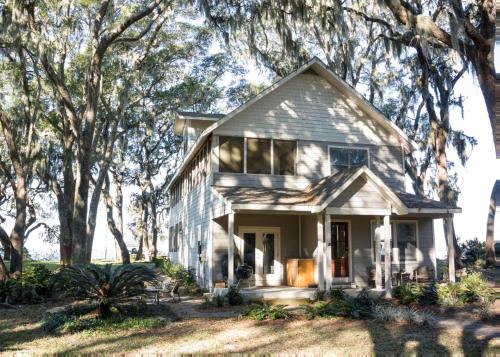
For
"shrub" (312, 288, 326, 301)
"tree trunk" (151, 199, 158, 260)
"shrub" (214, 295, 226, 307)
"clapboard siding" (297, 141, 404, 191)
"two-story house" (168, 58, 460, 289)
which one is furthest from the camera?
"tree trunk" (151, 199, 158, 260)

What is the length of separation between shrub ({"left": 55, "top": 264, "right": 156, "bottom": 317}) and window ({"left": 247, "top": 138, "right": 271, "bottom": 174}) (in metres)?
6.29

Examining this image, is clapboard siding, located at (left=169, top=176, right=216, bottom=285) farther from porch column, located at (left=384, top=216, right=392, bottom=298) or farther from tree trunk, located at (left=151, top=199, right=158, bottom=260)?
tree trunk, located at (left=151, top=199, right=158, bottom=260)

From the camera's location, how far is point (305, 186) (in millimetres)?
16938

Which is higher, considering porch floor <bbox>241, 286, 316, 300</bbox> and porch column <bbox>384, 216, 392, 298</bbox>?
porch column <bbox>384, 216, 392, 298</bbox>

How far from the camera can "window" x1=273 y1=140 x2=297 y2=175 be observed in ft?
55.6

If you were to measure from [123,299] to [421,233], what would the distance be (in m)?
11.8

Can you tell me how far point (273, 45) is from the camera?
1016 inches

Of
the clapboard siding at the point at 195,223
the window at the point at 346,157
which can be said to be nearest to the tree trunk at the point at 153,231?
the clapboard siding at the point at 195,223

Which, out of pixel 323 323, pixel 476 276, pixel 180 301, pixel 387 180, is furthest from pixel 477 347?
pixel 387 180

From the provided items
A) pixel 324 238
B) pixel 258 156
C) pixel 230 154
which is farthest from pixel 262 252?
pixel 230 154

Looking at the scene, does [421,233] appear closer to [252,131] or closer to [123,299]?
[252,131]

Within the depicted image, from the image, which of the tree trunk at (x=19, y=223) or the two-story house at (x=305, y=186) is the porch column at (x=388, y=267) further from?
the tree trunk at (x=19, y=223)

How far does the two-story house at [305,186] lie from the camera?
49.7 ft

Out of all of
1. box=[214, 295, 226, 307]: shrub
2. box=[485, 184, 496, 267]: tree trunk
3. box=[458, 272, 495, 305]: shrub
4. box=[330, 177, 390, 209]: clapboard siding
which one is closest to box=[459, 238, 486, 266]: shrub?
box=[485, 184, 496, 267]: tree trunk
